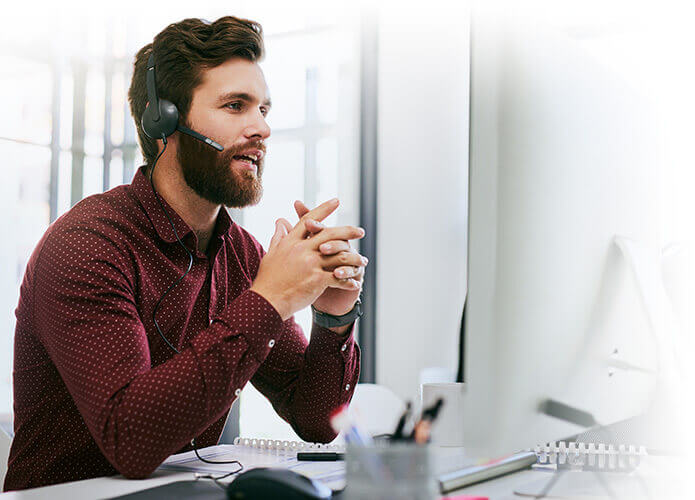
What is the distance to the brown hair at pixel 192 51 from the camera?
1.30m

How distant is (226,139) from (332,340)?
0.44 metres

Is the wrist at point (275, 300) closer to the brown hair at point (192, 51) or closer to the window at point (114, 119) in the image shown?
the brown hair at point (192, 51)

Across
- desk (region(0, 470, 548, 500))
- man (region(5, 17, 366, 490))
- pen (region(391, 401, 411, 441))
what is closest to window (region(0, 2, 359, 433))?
man (region(5, 17, 366, 490))

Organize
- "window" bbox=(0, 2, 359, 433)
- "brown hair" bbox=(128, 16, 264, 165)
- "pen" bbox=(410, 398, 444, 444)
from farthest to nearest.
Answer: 1. "window" bbox=(0, 2, 359, 433)
2. "brown hair" bbox=(128, 16, 264, 165)
3. "pen" bbox=(410, 398, 444, 444)

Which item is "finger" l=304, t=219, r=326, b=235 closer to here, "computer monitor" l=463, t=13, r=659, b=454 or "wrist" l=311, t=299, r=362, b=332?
"wrist" l=311, t=299, r=362, b=332

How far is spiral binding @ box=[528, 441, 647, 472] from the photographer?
88 centimetres

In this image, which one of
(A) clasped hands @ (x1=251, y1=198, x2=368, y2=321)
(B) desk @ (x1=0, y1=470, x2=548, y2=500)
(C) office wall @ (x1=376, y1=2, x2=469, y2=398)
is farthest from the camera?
(C) office wall @ (x1=376, y1=2, x2=469, y2=398)

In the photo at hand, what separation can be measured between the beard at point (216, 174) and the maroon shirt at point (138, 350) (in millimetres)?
58

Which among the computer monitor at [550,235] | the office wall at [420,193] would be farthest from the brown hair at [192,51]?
the office wall at [420,193]

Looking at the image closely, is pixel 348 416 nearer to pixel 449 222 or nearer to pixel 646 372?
pixel 646 372

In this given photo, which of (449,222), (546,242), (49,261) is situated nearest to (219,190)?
(49,261)

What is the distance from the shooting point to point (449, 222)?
8.41 feet

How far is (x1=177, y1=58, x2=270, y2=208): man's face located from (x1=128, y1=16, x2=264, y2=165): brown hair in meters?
0.02

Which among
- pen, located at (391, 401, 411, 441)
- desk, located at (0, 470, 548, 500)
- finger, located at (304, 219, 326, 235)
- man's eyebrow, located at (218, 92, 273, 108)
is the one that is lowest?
desk, located at (0, 470, 548, 500)
